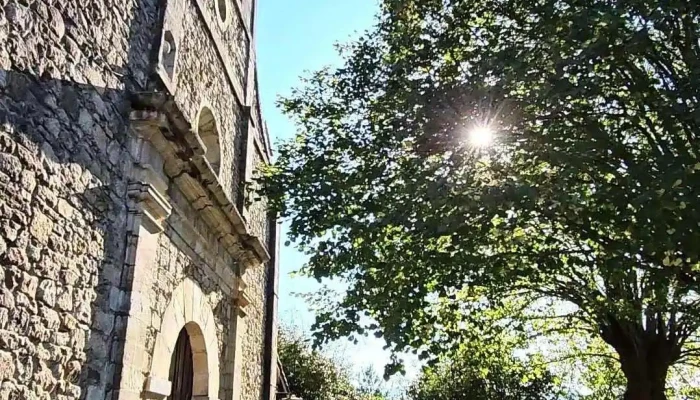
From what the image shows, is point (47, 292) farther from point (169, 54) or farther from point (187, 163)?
point (169, 54)

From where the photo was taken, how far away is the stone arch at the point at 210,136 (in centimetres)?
771

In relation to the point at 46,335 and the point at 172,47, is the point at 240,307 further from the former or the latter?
the point at 46,335

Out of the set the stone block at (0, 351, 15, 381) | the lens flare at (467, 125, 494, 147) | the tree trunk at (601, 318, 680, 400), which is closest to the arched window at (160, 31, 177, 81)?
the lens flare at (467, 125, 494, 147)

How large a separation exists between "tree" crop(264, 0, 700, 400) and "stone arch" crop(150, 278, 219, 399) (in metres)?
1.28

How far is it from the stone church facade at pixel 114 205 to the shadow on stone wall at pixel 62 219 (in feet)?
0.04

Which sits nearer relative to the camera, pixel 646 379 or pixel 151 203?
pixel 151 203

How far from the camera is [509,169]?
643cm

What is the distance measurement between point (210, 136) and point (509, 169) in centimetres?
366

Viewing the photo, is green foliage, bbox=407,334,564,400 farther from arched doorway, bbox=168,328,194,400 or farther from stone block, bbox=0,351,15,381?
stone block, bbox=0,351,15,381

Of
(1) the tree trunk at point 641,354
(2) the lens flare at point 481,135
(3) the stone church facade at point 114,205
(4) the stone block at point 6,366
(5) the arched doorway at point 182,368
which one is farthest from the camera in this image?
(1) the tree trunk at point 641,354

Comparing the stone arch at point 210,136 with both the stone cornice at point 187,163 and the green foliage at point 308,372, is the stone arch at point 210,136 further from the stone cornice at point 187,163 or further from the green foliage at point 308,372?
the green foliage at point 308,372

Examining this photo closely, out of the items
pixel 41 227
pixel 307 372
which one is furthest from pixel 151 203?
pixel 307 372

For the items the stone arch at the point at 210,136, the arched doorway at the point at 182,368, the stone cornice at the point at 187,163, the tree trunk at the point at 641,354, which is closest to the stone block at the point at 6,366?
the stone cornice at the point at 187,163

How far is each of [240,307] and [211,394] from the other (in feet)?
4.82
